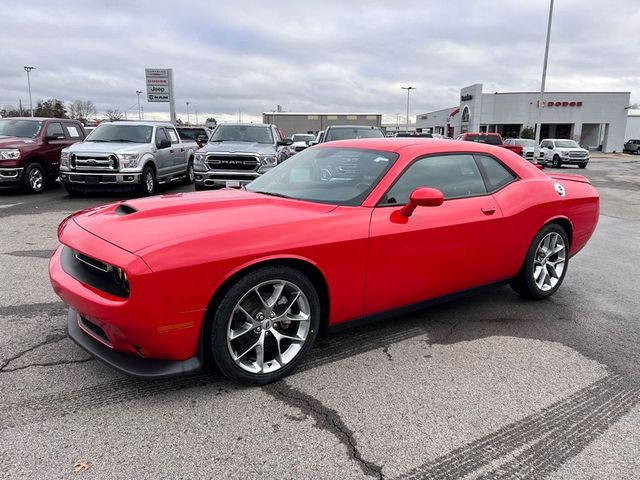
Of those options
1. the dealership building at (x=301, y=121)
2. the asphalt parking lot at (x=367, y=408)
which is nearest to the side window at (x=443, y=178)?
the asphalt parking lot at (x=367, y=408)

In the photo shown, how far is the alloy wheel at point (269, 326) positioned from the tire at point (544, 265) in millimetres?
2433

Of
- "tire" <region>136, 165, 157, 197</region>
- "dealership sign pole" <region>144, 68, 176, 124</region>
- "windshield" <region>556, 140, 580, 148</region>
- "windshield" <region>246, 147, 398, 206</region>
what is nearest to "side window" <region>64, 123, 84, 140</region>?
"tire" <region>136, 165, 157, 197</region>

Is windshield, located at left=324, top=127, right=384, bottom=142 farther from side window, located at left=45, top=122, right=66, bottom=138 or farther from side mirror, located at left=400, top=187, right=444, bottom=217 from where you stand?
side mirror, located at left=400, top=187, right=444, bottom=217

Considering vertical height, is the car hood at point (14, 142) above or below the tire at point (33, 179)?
above

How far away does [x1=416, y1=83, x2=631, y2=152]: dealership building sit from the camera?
51031 millimetres

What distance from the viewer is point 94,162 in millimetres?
10555

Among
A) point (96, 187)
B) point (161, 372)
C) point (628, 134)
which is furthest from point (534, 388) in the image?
point (628, 134)

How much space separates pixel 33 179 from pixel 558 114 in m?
52.3

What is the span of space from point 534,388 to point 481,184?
5.83ft

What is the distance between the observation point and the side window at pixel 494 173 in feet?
14.0

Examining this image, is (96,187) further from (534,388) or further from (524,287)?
(534,388)

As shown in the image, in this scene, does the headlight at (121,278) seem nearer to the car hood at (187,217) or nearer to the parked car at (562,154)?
the car hood at (187,217)

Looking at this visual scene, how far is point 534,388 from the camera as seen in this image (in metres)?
3.12

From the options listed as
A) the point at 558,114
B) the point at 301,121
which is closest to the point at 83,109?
the point at 301,121
